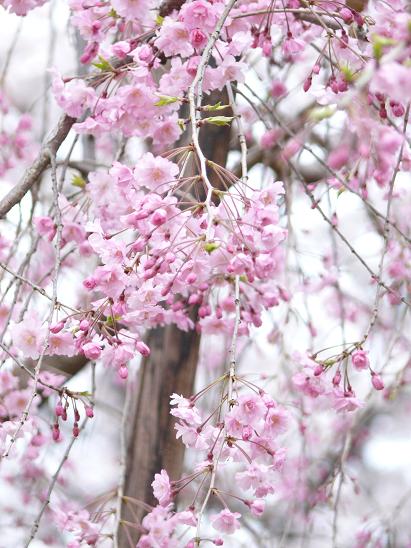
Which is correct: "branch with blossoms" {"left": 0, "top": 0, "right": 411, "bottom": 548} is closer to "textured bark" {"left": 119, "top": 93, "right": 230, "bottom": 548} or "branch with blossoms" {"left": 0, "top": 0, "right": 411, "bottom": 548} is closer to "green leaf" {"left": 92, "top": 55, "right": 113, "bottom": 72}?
"green leaf" {"left": 92, "top": 55, "right": 113, "bottom": 72}

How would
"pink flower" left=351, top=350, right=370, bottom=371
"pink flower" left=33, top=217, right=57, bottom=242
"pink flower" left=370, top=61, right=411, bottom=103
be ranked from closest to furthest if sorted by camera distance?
"pink flower" left=370, top=61, right=411, bottom=103
"pink flower" left=351, top=350, right=370, bottom=371
"pink flower" left=33, top=217, right=57, bottom=242

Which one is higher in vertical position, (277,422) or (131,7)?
(131,7)

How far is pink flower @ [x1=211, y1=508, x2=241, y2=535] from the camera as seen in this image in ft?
4.46

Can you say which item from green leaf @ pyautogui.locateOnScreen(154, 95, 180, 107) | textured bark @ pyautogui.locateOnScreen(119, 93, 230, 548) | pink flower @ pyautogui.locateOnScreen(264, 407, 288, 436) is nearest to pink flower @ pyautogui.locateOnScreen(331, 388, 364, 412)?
pink flower @ pyautogui.locateOnScreen(264, 407, 288, 436)

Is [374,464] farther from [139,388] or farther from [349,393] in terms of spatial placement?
[349,393]

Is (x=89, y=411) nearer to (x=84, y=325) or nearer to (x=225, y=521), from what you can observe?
(x=84, y=325)

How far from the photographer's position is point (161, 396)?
88.6 inches

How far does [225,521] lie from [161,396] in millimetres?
892

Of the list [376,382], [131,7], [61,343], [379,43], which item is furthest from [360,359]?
[131,7]

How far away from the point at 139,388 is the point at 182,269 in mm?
1099

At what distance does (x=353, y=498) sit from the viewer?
5.21m

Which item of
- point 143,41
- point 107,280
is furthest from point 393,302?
point 107,280

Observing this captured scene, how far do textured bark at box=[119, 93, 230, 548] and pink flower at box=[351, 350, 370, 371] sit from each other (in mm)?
914

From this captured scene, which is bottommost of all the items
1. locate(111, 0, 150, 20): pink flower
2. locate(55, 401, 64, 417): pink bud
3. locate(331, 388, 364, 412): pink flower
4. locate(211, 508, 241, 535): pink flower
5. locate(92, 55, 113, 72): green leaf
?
locate(211, 508, 241, 535): pink flower
